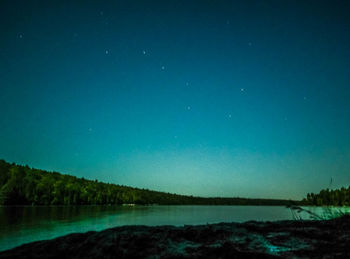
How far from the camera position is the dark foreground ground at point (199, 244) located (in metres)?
2.52

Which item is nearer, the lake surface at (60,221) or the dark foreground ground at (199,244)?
the dark foreground ground at (199,244)

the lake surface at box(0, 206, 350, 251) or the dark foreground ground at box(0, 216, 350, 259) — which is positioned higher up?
the dark foreground ground at box(0, 216, 350, 259)

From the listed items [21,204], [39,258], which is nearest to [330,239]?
[39,258]

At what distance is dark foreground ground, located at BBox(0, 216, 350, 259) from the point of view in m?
2.52

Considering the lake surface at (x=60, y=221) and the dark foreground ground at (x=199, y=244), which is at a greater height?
the dark foreground ground at (x=199, y=244)

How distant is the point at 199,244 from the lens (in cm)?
288

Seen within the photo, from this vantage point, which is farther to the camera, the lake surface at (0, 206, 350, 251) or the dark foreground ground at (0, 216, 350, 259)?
the lake surface at (0, 206, 350, 251)

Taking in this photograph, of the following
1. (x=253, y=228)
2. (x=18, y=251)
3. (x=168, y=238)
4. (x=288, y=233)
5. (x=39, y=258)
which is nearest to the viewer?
(x=39, y=258)

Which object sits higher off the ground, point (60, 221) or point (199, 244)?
point (199, 244)

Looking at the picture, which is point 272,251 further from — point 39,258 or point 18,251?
point 18,251

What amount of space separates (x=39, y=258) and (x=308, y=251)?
260 cm

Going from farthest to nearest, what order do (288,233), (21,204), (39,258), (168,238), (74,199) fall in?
(74,199)
(21,204)
(288,233)
(168,238)
(39,258)

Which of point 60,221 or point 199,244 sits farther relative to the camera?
point 60,221

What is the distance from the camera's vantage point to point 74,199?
136375 millimetres
